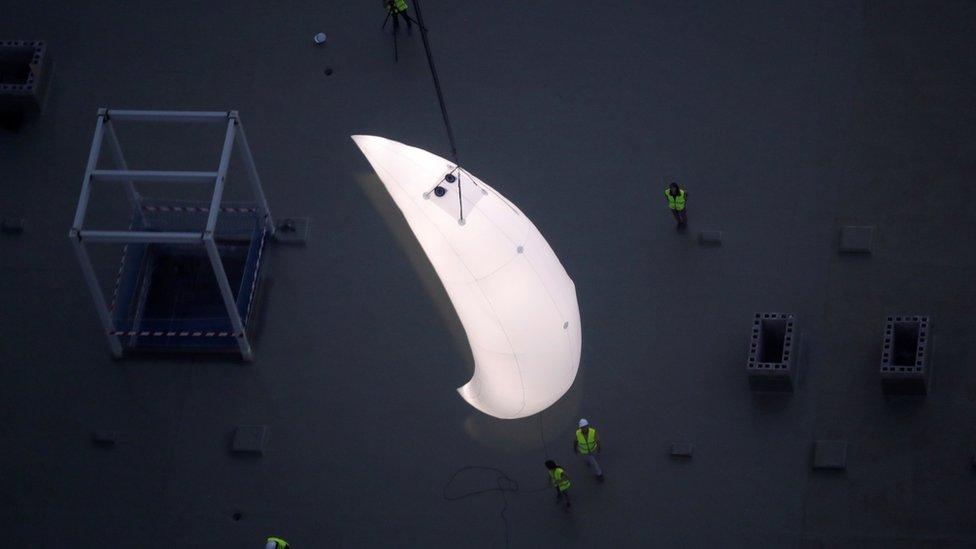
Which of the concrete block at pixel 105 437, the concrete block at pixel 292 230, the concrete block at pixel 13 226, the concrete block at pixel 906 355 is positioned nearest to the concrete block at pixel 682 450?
the concrete block at pixel 906 355

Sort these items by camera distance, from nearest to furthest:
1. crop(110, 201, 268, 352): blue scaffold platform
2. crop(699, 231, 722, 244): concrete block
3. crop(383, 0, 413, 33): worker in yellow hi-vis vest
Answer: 1. crop(110, 201, 268, 352): blue scaffold platform
2. crop(699, 231, 722, 244): concrete block
3. crop(383, 0, 413, 33): worker in yellow hi-vis vest

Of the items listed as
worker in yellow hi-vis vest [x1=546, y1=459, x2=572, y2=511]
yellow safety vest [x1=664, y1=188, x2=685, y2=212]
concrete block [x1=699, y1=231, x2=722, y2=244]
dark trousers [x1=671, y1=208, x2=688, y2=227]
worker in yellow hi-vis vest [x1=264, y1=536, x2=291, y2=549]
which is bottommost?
worker in yellow hi-vis vest [x1=264, y1=536, x2=291, y2=549]

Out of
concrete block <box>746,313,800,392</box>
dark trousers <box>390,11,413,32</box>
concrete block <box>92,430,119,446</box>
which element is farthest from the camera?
dark trousers <box>390,11,413,32</box>

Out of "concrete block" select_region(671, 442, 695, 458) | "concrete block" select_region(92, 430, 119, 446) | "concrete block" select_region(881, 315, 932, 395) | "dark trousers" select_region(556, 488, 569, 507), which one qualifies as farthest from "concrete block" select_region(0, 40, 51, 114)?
"concrete block" select_region(881, 315, 932, 395)

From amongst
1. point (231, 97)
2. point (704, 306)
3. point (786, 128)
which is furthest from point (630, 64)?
point (231, 97)

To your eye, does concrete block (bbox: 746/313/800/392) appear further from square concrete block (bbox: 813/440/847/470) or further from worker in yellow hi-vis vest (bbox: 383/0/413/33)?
worker in yellow hi-vis vest (bbox: 383/0/413/33)

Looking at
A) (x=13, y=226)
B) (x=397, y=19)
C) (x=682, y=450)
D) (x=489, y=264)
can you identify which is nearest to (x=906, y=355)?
(x=682, y=450)
